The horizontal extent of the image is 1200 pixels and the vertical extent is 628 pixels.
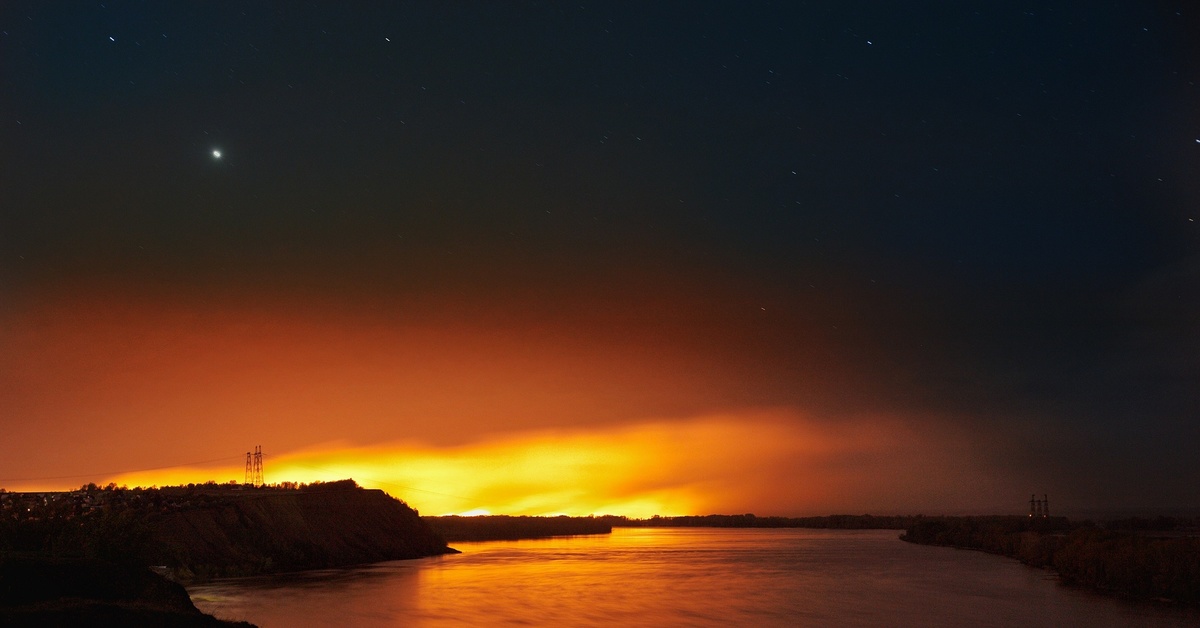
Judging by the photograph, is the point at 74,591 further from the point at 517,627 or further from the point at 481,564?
the point at 481,564

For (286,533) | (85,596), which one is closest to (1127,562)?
(85,596)

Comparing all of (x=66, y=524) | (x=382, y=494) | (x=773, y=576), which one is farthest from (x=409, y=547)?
(x=66, y=524)

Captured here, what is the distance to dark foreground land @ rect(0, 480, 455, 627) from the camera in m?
24.5

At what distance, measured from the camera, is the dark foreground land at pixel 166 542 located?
2447 cm

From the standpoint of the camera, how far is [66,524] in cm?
3744

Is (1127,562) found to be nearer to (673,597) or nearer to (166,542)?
(673,597)

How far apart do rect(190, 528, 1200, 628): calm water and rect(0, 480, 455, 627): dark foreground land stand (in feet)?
16.7

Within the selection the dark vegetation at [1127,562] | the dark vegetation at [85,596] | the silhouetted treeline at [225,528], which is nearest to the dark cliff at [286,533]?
the silhouetted treeline at [225,528]

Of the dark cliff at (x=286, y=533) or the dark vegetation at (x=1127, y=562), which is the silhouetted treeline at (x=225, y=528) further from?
the dark vegetation at (x=1127, y=562)

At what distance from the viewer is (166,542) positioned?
2409 inches

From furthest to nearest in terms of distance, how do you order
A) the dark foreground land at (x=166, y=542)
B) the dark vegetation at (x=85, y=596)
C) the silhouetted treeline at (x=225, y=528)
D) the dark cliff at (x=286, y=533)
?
the dark cliff at (x=286, y=533), the silhouetted treeline at (x=225, y=528), the dark foreground land at (x=166, y=542), the dark vegetation at (x=85, y=596)

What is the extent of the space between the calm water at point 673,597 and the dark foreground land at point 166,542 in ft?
16.7

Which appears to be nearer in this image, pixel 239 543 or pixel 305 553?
pixel 239 543

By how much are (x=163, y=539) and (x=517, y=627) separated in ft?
113
